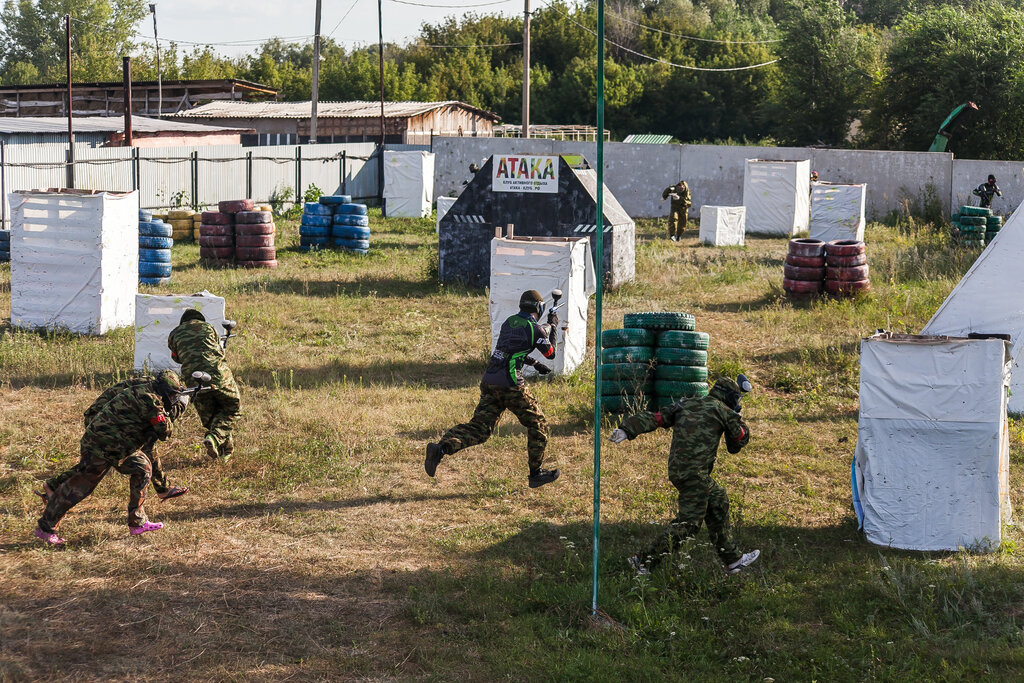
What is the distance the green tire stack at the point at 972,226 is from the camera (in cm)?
2280

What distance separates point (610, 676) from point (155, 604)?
3098 millimetres

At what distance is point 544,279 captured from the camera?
1303 centimetres

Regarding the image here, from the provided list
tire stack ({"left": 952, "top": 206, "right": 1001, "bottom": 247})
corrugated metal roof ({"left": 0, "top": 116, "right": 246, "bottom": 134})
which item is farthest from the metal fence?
tire stack ({"left": 952, "top": 206, "right": 1001, "bottom": 247})

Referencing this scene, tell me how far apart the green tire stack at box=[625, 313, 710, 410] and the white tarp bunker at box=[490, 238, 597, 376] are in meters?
1.71

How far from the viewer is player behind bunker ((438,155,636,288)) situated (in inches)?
740

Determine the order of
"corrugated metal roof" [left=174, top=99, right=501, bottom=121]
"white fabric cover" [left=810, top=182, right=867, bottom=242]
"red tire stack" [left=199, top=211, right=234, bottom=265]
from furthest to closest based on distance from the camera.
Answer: "corrugated metal roof" [left=174, top=99, right=501, bottom=121], "white fabric cover" [left=810, top=182, right=867, bottom=242], "red tire stack" [left=199, top=211, right=234, bottom=265]

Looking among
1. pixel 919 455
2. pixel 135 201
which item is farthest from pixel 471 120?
pixel 919 455

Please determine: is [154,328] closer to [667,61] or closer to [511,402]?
[511,402]

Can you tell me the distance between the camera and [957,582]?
7.21m

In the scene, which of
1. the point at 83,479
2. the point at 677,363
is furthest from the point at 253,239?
the point at 83,479

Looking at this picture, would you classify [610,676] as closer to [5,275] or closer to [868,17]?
[5,275]

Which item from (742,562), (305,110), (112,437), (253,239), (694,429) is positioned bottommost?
(742,562)

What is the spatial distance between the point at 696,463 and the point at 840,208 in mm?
18388

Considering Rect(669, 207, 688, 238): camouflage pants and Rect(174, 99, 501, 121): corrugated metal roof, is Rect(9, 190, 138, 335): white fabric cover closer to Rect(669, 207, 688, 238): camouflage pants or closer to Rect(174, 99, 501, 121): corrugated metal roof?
Rect(669, 207, 688, 238): camouflage pants
